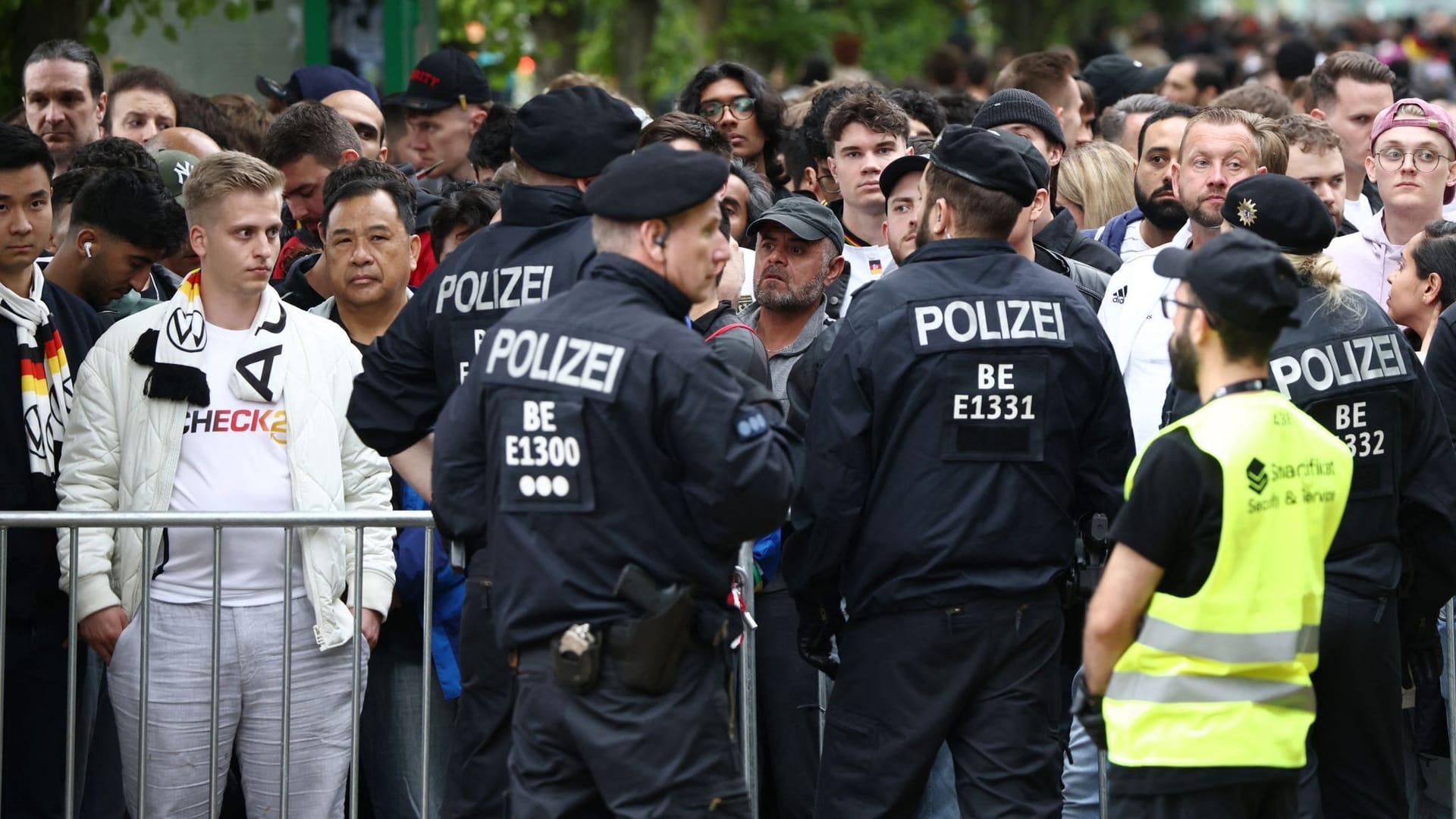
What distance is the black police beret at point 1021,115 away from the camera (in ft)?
23.0

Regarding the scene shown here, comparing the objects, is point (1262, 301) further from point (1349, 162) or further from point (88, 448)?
point (1349, 162)

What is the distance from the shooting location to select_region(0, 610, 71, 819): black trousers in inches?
219

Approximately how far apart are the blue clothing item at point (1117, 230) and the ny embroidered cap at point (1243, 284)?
3731 mm

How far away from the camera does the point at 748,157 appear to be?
8.41 m

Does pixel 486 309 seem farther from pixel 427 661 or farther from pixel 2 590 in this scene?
pixel 2 590

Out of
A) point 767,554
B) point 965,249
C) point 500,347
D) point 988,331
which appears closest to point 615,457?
point 500,347

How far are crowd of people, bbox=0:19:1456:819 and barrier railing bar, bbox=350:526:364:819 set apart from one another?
4 cm

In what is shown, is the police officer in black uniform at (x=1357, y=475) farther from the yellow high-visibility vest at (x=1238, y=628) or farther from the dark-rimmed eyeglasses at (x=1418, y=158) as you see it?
the dark-rimmed eyeglasses at (x=1418, y=158)

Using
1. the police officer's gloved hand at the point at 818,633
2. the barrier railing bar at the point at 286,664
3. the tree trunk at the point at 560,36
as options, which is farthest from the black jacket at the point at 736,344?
the tree trunk at the point at 560,36

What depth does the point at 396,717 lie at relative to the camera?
582 cm

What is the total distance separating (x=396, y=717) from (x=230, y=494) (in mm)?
971

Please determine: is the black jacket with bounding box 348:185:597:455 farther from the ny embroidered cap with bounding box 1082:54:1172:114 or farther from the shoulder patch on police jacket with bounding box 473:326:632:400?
the ny embroidered cap with bounding box 1082:54:1172:114

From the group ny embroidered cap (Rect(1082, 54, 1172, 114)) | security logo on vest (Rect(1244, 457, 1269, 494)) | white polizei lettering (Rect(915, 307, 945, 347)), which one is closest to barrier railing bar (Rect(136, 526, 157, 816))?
white polizei lettering (Rect(915, 307, 945, 347))

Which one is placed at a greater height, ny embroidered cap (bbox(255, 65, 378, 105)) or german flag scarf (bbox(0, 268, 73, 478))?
ny embroidered cap (bbox(255, 65, 378, 105))
